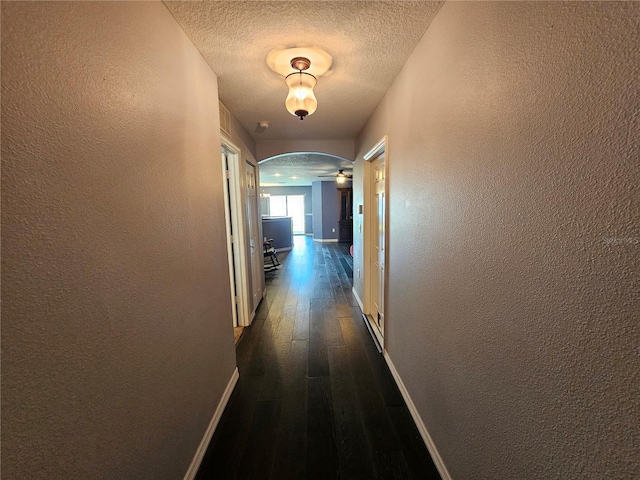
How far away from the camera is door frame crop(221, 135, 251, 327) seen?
8.77 feet

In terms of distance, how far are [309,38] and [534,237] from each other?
56.8 inches

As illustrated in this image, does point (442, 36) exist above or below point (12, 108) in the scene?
above

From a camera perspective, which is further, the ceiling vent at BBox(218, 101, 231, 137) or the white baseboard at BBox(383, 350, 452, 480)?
the ceiling vent at BBox(218, 101, 231, 137)

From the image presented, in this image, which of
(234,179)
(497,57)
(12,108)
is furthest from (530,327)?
(234,179)

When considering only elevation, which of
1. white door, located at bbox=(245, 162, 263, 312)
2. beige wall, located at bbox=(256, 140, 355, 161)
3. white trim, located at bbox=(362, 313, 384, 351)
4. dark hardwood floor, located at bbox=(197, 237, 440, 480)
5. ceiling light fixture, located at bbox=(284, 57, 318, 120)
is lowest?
dark hardwood floor, located at bbox=(197, 237, 440, 480)

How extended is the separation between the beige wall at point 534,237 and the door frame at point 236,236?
199 centimetres

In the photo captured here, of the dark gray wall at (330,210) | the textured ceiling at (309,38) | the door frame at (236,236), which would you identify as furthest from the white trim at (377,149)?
the dark gray wall at (330,210)

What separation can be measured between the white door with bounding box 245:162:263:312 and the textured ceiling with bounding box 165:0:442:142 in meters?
1.15

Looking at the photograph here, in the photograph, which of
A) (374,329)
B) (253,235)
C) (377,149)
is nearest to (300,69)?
(377,149)

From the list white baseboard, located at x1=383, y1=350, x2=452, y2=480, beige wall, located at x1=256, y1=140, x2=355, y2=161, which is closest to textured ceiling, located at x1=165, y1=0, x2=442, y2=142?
beige wall, located at x1=256, y1=140, x2=355, y2=161

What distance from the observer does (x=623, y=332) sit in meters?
0.52

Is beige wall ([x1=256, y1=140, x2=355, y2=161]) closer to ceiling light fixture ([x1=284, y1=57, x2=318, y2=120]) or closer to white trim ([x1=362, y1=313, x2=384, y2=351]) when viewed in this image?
ceiling light fixture ([x1=284, y1=57, x2=318, y2=120])

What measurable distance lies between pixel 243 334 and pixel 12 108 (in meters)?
2.62

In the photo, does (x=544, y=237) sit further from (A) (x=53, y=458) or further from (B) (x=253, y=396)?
(B) (x=253, y=396)
